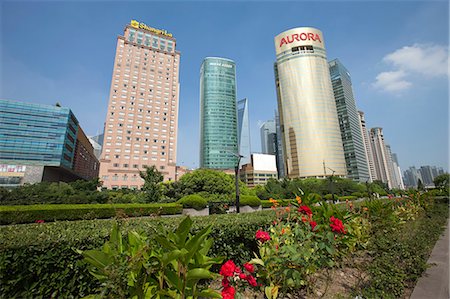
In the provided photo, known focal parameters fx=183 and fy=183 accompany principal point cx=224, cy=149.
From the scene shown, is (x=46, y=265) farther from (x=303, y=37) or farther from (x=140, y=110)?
(x=303, y=37)

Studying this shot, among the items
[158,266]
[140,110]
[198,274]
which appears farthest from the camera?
[140,110]

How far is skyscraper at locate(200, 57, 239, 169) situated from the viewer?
9731cm

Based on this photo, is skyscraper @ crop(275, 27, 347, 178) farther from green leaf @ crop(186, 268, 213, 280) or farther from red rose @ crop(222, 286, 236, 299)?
green leaf @ crop(186, 268, 213, 280)

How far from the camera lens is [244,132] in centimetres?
13162

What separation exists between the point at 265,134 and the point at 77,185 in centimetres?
17391

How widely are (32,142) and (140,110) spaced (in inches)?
1035

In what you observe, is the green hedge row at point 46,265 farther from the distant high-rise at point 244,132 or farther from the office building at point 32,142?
the distant high-rise at point 244,132

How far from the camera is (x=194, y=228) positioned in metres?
3.63

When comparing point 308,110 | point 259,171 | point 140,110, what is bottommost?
point 259,171

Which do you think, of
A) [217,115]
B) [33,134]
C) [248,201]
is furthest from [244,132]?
[248,201]

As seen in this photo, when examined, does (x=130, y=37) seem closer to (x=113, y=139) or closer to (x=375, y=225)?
(x=113, y=139)

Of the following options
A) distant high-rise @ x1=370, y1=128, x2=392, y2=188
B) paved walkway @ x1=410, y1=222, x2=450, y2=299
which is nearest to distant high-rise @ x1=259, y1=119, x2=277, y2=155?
distant high-rise @ x1=370, y1=128, x2=392, y2=188

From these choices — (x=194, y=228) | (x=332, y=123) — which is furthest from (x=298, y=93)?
(x=194, y=228)

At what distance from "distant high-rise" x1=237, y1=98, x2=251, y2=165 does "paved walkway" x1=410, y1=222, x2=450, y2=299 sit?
115 m
